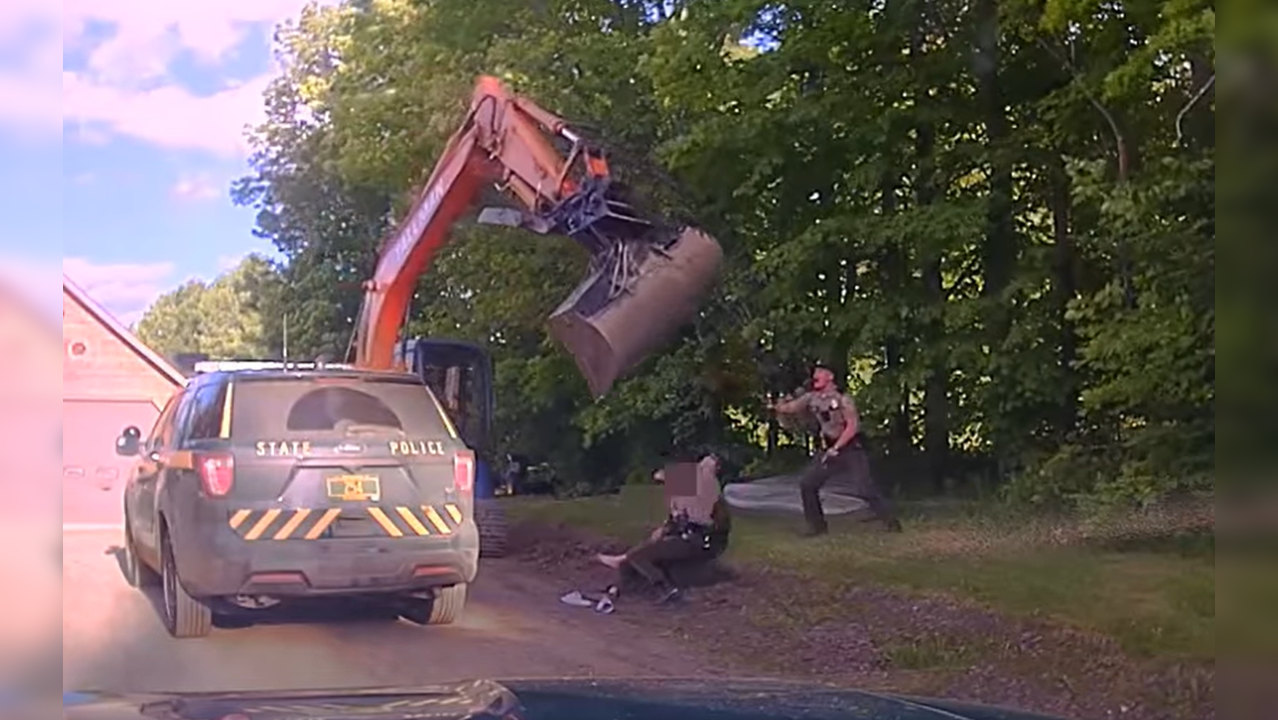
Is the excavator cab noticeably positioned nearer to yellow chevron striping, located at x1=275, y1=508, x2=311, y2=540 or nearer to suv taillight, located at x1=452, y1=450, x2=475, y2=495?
suv taillight, located at x1=452, y1=450, x2=475, y2=495

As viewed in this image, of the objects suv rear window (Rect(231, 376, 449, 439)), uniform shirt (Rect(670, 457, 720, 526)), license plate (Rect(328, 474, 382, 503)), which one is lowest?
uniform shirt (Rect(670, 457, 720, 526))

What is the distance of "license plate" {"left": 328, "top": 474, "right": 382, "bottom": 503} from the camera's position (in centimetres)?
621

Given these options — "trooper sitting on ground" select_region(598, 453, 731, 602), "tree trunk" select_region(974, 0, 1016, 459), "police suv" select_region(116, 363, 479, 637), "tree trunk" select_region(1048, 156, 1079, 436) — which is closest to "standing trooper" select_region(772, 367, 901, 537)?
"trooper sitting on ground" select_region(598, 453, 731, 602)

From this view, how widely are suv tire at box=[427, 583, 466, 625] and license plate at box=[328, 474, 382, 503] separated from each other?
73 centimetres

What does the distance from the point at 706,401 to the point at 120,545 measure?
335cm

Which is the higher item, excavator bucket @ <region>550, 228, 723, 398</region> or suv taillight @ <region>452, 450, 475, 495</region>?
excavator bucket @ <region>550, 228, 723, 398</region>

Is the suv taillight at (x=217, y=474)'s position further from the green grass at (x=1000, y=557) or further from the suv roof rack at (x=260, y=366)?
the green grass at (x=1000, y=557)

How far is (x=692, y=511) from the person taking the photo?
8117 mm

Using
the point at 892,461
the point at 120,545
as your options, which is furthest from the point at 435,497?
the point at 892,461

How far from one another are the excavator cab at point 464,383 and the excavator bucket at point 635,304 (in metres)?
0.64

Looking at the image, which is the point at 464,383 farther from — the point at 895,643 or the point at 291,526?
the point at 895,643

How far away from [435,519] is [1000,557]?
279cm

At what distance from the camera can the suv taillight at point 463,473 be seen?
658cm

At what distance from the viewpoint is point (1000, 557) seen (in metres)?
7.59
